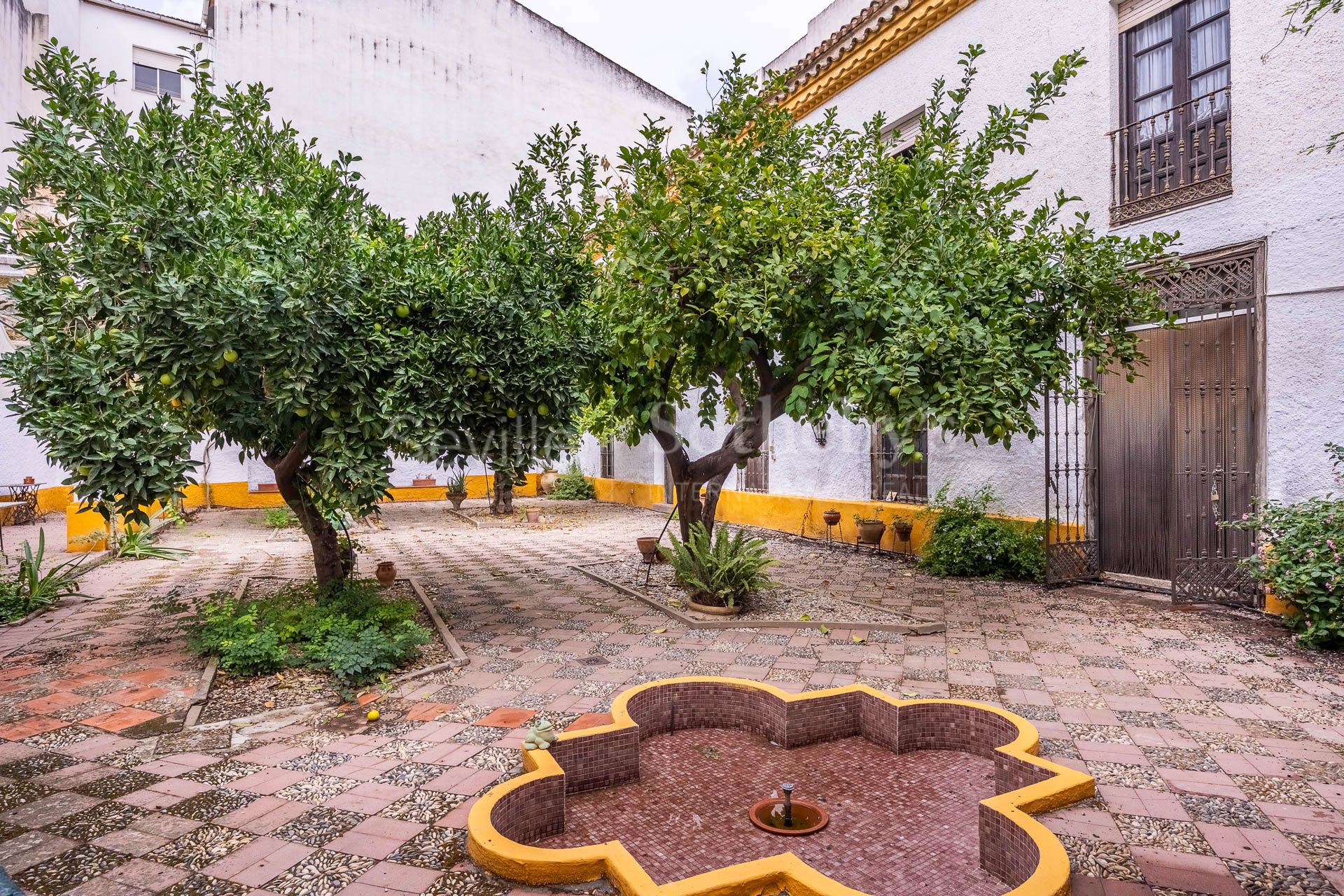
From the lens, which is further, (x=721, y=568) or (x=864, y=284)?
(x=721, y=568)

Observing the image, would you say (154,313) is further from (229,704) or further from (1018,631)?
(1018,631)

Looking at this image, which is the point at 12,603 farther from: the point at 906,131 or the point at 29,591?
the point at 906,131

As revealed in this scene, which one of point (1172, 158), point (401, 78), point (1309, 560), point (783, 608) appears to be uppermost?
point (401, 78)

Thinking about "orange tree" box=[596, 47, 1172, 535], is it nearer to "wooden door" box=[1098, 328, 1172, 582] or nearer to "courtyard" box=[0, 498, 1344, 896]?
"wooden door" box=[1098, 328, 1172, 582]

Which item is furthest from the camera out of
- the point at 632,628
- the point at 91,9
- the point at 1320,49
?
the point at 91,9

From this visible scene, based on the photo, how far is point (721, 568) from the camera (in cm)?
668

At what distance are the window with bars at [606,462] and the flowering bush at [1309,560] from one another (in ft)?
46.8

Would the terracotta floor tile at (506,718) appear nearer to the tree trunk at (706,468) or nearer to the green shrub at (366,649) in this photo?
the green shrub at (366,649)

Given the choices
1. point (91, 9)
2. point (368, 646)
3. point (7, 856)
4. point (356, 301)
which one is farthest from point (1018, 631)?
point (91, 9)

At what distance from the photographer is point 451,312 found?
5.17 metres

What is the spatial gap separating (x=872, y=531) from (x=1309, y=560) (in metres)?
4.76

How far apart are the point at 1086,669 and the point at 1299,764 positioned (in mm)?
1487

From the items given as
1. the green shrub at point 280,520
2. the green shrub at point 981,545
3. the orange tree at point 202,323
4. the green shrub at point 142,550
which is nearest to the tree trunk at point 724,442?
the orange tree at point 202,323

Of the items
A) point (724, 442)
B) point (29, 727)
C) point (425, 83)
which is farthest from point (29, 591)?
point (425, 83)
